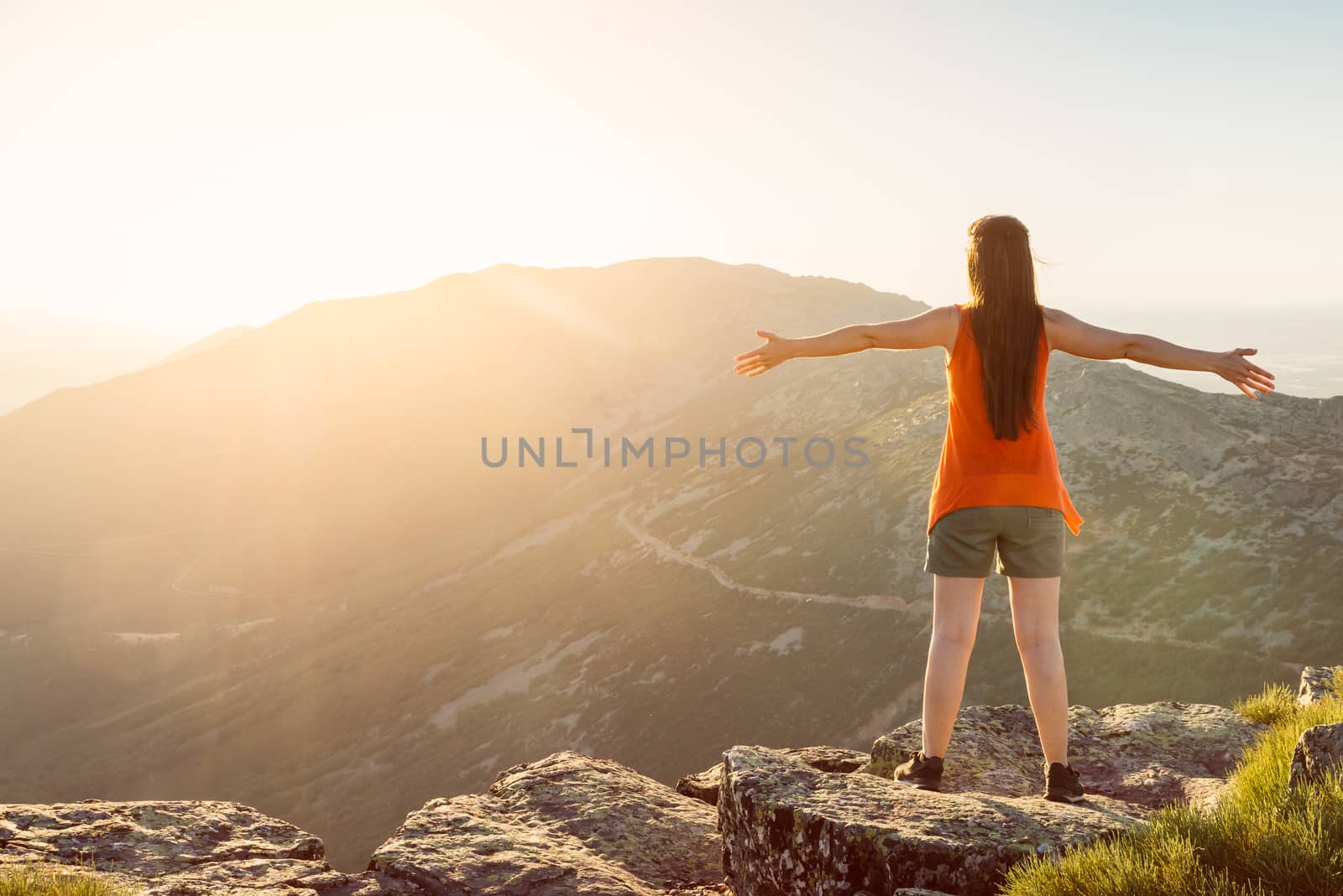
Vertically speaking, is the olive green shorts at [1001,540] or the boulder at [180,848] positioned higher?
the olive green shorts at [1001,540]

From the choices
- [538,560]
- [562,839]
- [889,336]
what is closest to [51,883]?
[562,839]

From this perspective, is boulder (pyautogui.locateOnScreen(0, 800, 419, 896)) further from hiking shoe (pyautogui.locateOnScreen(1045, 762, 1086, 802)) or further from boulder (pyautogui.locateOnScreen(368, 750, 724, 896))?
hiking shoe (pyautogui.locateOnScreen(1045, 762, 1086, 802))

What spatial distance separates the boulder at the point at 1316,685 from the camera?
7.98m

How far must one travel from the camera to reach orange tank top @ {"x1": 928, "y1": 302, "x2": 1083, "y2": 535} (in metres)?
5.56

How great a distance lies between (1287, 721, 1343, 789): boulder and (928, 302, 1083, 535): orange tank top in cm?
164

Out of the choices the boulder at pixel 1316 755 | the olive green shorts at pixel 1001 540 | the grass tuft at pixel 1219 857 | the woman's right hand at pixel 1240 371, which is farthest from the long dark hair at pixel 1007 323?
the grass tuft at pixel 1219 857

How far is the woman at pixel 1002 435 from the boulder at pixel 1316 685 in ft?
12.4

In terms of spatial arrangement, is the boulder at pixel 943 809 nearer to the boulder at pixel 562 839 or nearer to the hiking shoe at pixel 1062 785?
the hiking shoe at pixel 1062 785

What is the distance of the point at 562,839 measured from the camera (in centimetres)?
680

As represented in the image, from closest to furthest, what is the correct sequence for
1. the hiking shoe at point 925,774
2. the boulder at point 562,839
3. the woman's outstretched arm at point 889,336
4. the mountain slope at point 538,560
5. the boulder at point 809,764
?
1. the woman's outstretched arm at point 889,336
2. the boulder at point 562,839
3. the hiking shoe at point 925,774
4. the boulder at point 809,764
5. the mountain slope at point 538,560

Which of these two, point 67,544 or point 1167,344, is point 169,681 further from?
point 1167,344

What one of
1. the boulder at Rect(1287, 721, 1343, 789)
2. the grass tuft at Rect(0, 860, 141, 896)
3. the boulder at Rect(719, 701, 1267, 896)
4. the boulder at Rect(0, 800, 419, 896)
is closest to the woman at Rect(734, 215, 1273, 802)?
the boulder at Rect(719, 701, 1267, 896)

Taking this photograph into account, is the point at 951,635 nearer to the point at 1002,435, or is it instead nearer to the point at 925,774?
the point at 925,774

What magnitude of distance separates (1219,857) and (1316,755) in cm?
129
